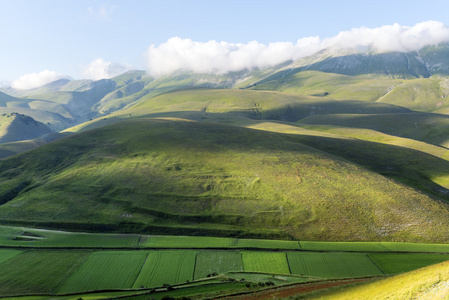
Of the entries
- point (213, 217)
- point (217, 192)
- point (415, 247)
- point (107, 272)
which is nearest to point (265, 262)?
point (213, 217)

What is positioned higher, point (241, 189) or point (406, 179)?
point (241, 189)

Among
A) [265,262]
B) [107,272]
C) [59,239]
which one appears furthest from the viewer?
[59,239]

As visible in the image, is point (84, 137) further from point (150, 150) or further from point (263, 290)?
point (263, 290)

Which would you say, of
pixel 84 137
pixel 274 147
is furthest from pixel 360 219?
pixel 84 137

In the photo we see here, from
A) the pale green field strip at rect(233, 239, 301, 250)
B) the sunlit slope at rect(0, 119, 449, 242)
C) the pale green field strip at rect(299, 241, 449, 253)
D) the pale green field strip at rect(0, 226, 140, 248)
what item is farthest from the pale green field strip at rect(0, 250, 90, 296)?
the pale green field strip at rect(299, 241, 449, 253)

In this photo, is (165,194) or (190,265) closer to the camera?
(190,265)

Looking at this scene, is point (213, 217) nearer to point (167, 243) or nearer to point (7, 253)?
point (167, 243)

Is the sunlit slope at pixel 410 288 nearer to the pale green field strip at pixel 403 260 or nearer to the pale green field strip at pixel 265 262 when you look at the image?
the pale green field strip at pixel 265 262
